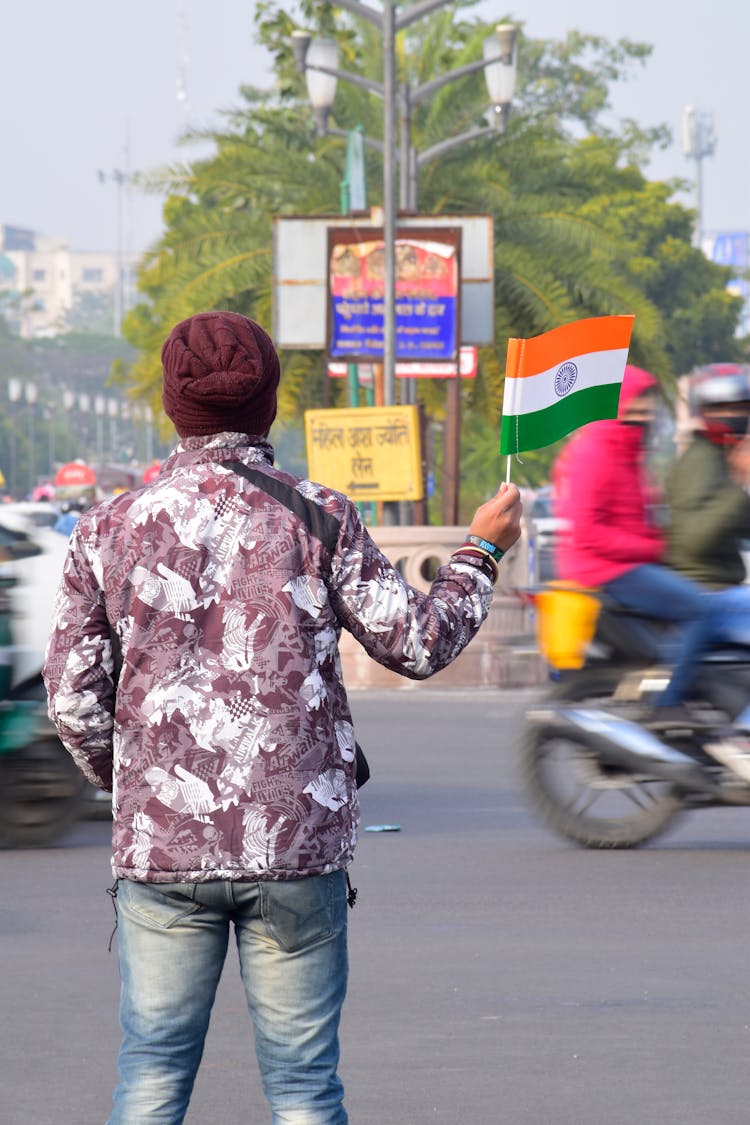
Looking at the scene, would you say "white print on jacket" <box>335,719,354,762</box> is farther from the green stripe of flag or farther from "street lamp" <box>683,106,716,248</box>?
"street lamp" <box>683,106,716,248</box>

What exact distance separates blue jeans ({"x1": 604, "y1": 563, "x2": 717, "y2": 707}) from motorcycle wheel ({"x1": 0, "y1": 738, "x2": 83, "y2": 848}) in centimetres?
226

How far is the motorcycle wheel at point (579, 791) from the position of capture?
28.4 feet

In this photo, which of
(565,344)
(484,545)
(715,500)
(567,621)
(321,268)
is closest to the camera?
(484,545)

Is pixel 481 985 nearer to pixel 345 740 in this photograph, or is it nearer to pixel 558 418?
pixel 558 418

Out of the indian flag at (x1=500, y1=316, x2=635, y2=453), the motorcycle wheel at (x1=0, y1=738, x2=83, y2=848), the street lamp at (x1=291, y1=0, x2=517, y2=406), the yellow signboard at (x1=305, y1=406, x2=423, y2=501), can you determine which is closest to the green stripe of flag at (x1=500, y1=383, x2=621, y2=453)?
the indian flag at (x1=500, y1=316, x2=635, y2=453)

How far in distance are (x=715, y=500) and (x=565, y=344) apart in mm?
4408

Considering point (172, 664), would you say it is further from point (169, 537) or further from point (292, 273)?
point (292, 273)

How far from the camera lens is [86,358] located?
15012 centimetres

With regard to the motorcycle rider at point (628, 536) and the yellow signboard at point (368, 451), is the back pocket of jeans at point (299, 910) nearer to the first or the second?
the motorcycle rider at point (628, 536)

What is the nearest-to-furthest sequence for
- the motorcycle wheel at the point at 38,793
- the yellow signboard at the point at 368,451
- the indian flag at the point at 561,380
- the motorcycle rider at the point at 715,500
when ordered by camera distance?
the indian flag at the point at 561,380, the motorcycle rider at the point at 715,500, the motorcycle wheel at the point at 38,793, the yellow signboard at the point at 368,451

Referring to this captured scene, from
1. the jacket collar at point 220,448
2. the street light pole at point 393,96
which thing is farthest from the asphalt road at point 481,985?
the street light pole at point 393,96

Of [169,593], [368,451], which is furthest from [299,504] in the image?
[368,451]

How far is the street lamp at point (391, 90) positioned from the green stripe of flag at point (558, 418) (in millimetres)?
18574

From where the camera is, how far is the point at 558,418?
14.4 feet
